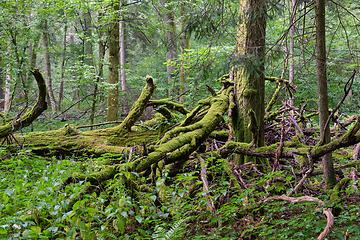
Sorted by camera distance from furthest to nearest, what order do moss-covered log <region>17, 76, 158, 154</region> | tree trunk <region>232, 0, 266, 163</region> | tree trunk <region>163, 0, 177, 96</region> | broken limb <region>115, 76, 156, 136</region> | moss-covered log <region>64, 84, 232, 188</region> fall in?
moss-covered log <region>17, 76, 158, 154</region> < broken limb <region>115, 76, 156, 136</region> < tree trunk <region>163, 0, 177, 96</region> < tree trunk <region>232, 0, 266, 163</region> < moss-covered log <region>64, 84, 232, 188</region>

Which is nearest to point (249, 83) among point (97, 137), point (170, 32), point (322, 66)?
point (322, 66)

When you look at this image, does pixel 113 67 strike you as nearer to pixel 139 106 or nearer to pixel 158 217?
pixel 139 106

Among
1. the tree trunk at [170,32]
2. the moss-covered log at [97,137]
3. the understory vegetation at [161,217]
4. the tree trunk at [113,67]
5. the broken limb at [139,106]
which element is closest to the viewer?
the understory vegetation at [161,217]

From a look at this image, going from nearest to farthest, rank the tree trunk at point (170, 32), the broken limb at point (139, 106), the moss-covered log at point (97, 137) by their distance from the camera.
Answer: the tree trunk at point (170, 32) < the broken limb at point (139, 106) < the moss-covered log at point (97, 137)

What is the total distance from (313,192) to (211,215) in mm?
1592

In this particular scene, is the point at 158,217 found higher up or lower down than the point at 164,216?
lower down

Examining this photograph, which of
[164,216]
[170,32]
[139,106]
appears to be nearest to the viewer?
[164,216]

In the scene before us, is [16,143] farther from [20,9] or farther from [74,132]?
[20,9]

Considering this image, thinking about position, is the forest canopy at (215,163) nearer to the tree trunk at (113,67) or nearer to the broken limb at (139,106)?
the broken limb at (139,106)

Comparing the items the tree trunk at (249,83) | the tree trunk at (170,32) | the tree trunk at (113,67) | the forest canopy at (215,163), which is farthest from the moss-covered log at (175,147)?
the tree trunk at (113,67)

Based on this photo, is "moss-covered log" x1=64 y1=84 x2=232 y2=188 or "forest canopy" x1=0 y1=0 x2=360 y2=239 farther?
"moss-covered log" x1=64 y1=84 x2=232 y2=188

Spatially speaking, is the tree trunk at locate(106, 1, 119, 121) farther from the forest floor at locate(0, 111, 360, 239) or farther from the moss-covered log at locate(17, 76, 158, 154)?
the forest floor at locate(0, 111, 360, 239)

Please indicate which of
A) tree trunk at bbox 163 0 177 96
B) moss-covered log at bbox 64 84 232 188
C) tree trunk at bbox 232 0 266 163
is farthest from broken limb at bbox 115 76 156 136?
tree trunk at bbox 232 0 266 163

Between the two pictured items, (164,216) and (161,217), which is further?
(161,217)
